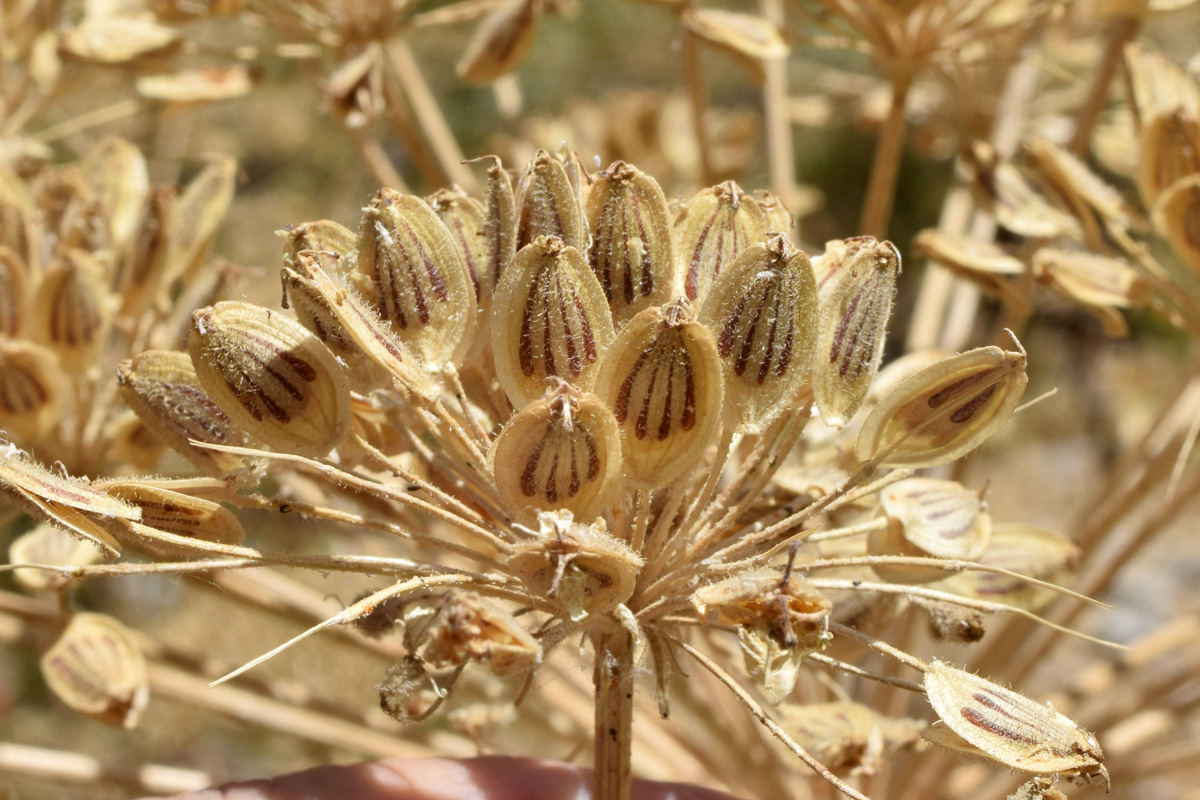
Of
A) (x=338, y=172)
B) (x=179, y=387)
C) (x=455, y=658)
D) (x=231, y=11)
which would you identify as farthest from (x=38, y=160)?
(x=338, y=172)

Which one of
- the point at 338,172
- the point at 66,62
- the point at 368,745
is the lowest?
the point at 368,745

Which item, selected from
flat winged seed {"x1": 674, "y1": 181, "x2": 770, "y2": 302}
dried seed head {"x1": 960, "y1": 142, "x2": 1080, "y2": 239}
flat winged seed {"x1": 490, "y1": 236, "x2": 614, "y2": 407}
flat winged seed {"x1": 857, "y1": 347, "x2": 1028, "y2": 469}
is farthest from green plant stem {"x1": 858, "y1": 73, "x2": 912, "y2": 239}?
flat winged seed {"x1": 490, "y1": 236, "x2": 614, "y2": 407}

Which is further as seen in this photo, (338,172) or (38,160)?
(338,172)

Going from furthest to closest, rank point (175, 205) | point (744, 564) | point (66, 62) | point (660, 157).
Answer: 1. point (660, 157)
2. point (66, 62)
3. point (175, 205)
4. point (744, 564)

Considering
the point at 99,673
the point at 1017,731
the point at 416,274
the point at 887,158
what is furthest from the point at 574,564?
the point at 887,158

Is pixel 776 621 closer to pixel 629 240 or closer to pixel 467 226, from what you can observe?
pixel 629 240

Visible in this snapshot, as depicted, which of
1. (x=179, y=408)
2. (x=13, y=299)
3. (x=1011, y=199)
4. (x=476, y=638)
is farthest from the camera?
(x=1011, y=199)

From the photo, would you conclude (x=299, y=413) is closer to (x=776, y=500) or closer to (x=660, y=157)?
(x=776, y=500)
